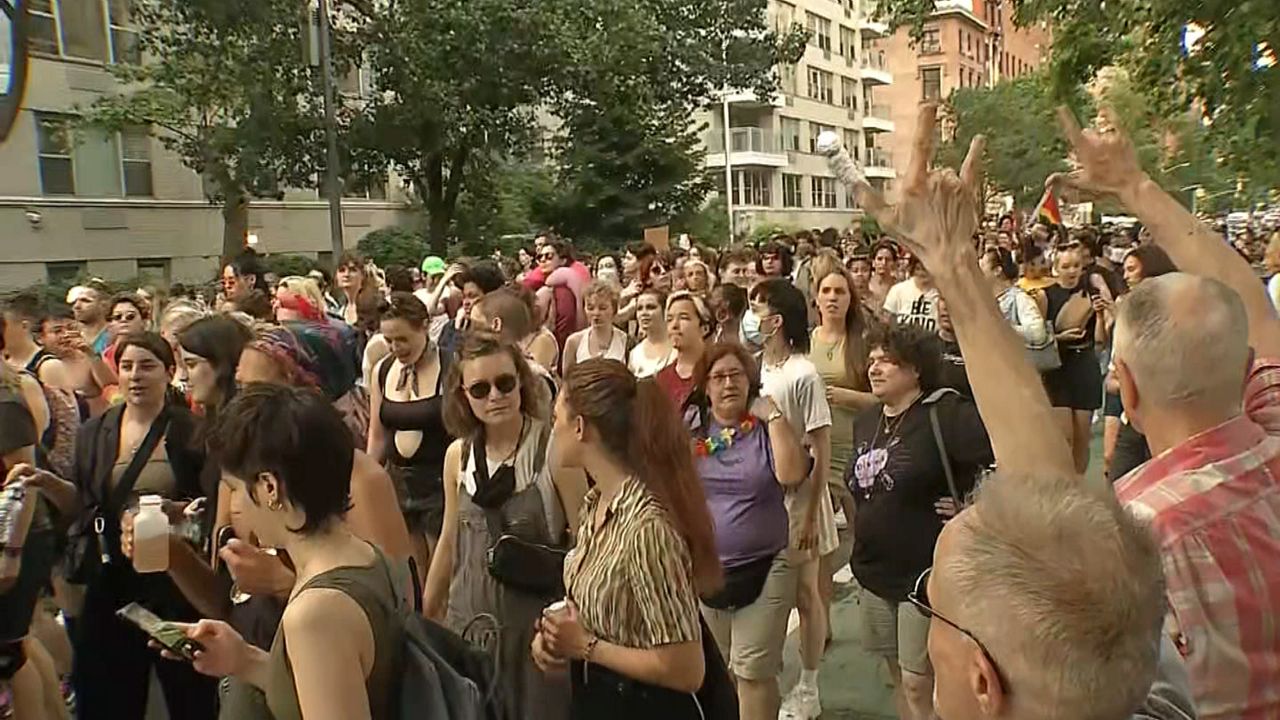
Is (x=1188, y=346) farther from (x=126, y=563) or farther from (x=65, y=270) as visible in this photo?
(x=65, y=270)

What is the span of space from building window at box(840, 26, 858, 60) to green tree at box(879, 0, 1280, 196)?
58.4 meters

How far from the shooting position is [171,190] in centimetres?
2966

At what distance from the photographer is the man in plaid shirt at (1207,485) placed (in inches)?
87.6

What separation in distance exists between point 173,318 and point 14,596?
9.53 ft

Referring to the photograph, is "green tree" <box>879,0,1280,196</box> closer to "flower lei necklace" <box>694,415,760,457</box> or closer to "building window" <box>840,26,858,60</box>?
"flower lei necklace" <box>694,415,760,457</box>

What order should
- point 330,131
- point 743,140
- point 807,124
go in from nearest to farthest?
point 330,131, point 743,140, point 807,124

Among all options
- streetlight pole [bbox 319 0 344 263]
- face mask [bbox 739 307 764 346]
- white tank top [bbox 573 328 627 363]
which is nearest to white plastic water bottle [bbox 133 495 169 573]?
white tank top [bbox 573 328 627 363]

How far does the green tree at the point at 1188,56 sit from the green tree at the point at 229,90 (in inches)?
583

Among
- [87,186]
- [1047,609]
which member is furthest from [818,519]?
[87,186]

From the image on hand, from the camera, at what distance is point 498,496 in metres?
4.20

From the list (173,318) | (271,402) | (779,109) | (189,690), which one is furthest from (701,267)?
(779,109)

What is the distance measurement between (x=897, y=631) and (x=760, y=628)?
1.79 feet

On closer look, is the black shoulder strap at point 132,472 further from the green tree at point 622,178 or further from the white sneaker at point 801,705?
the green tree at point 622,178

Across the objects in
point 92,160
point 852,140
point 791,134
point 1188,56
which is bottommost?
point 1188,56
